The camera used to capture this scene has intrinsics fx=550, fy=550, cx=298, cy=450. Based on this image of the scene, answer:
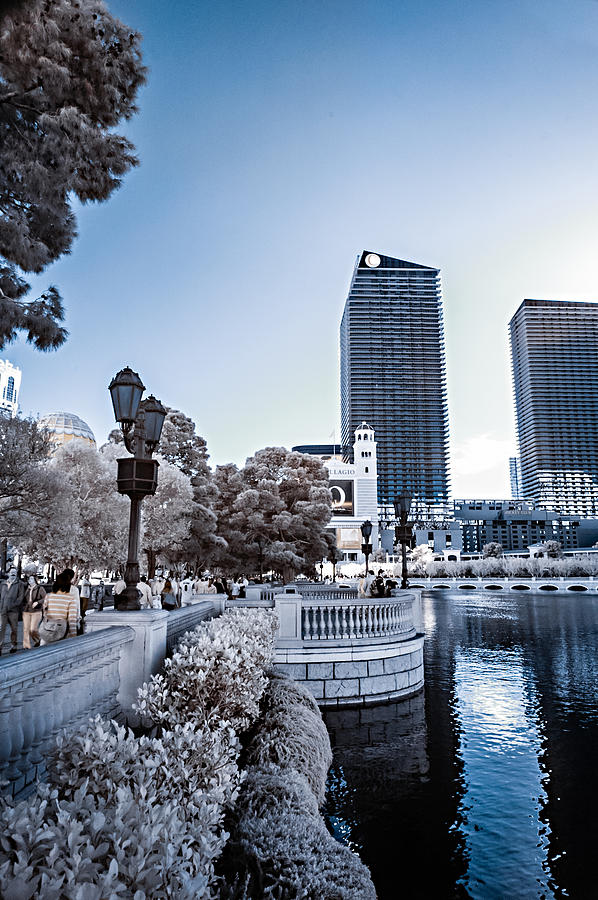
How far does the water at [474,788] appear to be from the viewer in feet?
20.7

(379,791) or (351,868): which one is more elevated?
(351,868)

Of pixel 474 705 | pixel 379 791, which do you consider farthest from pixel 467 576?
pixel 379 791

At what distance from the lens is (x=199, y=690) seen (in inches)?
234

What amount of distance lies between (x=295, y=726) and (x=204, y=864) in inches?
195

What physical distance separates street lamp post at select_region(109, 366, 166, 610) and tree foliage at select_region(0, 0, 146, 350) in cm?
354

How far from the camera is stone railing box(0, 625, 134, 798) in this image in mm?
3676

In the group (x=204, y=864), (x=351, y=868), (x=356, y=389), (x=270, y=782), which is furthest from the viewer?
(x=356, y=389)

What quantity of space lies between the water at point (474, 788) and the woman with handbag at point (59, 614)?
4.54 metres

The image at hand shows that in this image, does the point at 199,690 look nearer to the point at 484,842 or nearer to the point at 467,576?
the point at 484,842

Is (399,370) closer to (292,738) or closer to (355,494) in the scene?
(355,494)

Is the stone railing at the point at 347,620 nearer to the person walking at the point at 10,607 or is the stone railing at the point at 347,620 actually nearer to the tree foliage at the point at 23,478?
the person walking at the point at 10,607

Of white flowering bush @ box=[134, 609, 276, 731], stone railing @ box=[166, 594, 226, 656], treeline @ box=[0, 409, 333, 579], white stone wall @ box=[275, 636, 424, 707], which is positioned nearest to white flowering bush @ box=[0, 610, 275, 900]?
white flowering bush @ box=[134, 609, 276, 731]

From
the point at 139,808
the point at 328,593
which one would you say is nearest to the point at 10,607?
the point at 139,808

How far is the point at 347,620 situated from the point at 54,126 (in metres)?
11.5
